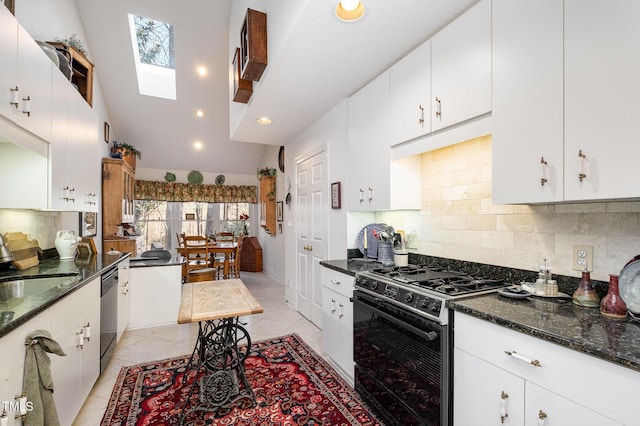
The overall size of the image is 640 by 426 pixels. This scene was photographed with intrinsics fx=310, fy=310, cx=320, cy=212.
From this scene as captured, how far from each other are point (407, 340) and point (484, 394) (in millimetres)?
436

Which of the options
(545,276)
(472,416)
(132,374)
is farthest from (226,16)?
(472,416)

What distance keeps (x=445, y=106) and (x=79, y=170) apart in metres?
2.87

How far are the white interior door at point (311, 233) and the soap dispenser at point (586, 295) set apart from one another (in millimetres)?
2236

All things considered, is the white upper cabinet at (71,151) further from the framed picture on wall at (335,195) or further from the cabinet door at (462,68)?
the cabinet door at (462,68)

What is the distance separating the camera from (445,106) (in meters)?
1.77

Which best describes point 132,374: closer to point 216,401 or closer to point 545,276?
point 216,401

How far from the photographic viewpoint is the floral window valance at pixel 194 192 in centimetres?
688

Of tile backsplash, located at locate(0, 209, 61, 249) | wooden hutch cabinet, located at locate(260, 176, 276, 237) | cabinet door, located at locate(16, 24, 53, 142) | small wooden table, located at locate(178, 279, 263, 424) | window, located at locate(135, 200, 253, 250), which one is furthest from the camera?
window, located at locate(135, 200, 253, 250)

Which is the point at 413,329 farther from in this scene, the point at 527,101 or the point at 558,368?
the point at 527,101

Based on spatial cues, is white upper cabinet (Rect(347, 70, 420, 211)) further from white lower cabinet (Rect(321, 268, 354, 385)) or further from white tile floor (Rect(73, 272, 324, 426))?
white tile floor (Rect(73, 272, 324, 426))

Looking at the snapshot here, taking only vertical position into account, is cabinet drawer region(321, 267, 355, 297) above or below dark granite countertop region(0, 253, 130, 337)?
below

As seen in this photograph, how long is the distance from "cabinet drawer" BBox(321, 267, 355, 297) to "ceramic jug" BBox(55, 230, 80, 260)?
230cm

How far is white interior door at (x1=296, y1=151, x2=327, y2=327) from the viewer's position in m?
3.43

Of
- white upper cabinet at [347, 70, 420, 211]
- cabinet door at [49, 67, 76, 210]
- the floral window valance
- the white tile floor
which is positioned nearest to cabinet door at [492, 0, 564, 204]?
white upper cabinet at [347, 70, 420, 211]
